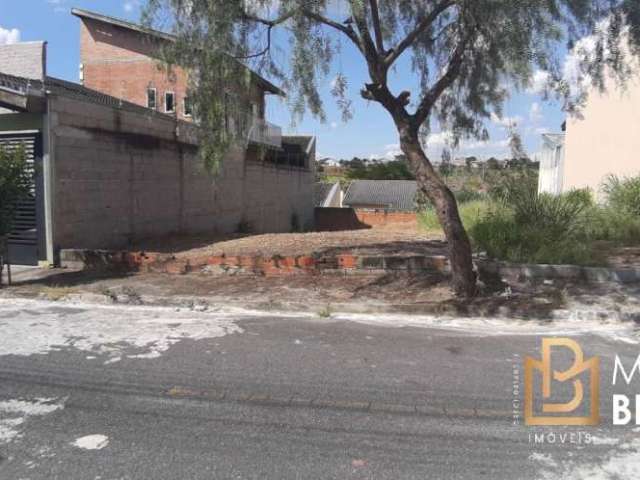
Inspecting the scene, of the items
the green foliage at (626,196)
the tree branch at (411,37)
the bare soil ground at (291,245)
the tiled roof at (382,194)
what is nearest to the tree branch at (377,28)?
the tree branch at (411,37)

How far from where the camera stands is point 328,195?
1794 inches

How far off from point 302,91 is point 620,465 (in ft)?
19.0

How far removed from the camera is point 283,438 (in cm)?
357

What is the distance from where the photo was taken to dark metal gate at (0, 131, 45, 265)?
10.1 m

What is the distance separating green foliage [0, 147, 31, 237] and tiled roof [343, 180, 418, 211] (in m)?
37.9

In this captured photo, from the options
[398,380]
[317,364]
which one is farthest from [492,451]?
[317,364]

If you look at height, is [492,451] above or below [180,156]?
below

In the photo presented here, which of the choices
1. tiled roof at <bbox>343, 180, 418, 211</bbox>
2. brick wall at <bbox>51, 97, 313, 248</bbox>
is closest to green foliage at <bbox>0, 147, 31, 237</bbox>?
brick wall at <bbox>51, 97, 313, 248</bbox>

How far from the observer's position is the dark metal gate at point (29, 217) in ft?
33.0

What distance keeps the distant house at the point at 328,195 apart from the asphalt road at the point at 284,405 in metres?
37.6

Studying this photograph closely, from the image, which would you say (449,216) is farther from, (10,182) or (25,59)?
(25,59)

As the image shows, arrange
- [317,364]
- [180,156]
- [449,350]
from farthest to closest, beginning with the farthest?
[180,156], [449,350], [317,364]

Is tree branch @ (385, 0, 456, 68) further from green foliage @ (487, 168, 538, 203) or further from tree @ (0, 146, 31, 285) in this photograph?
tree @ (0, 146, 31, 285)

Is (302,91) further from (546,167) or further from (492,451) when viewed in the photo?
(546,167)
